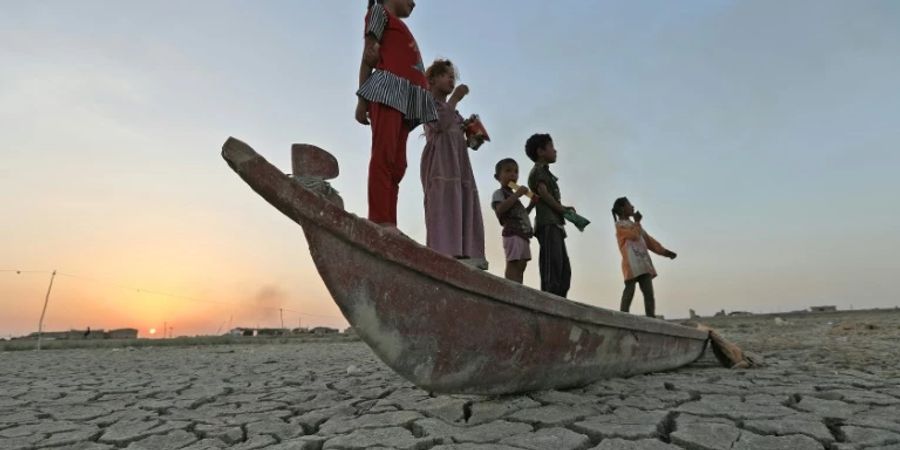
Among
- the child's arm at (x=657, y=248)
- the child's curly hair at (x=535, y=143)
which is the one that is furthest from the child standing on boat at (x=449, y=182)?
the child's arm at (x=657, y=248)

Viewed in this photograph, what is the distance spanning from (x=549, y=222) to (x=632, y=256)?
1696 mm

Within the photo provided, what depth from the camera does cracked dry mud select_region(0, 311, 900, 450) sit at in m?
1.56

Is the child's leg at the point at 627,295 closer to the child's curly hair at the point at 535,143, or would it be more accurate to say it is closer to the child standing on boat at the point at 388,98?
the child's curly hair at the point at 535,143

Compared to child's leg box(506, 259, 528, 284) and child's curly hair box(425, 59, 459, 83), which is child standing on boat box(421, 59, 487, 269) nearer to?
child's curly hair box(425, 59, 459, 83)

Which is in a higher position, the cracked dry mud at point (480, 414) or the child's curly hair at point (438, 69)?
the child's curly hair at point (438, 69)

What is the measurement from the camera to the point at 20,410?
254 cm

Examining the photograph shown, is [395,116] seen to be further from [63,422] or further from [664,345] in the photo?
[63,422]

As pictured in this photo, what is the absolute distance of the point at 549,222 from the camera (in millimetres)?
3562

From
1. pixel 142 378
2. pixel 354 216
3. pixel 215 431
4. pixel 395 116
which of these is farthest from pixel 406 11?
pixel 142 378

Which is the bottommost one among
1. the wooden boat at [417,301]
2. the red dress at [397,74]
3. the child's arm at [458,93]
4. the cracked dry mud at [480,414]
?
the cracked dry mud at [480,414]

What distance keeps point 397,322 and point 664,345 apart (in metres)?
1.71

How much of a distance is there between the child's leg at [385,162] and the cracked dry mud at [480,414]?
0.78 metres

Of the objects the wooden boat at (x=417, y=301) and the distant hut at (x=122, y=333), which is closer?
the wooden boat at (x=417, y=301)

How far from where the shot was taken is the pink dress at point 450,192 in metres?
2.71
